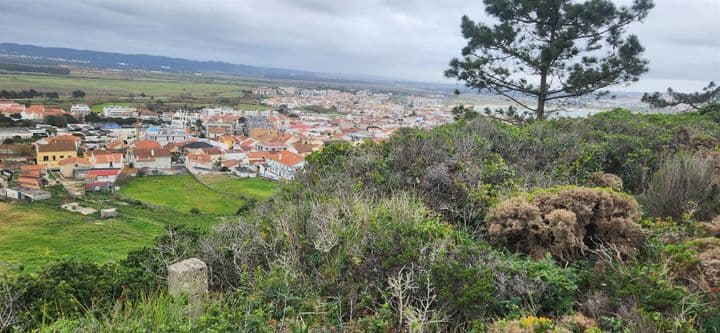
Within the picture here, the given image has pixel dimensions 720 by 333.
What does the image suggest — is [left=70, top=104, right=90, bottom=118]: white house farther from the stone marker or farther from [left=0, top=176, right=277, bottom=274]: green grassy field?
the stone marker

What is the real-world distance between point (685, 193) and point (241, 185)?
35.3m

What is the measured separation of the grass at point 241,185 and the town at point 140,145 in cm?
152

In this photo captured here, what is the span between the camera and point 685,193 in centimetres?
416

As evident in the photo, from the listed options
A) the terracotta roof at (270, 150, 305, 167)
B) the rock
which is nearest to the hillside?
the rock

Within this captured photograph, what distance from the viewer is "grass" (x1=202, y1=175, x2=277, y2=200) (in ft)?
111

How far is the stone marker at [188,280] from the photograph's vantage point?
3.32m

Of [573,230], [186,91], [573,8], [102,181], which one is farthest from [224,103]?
[573,230]

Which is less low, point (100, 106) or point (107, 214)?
point (100, 106)

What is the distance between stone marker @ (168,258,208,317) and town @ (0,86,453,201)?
50.9ft

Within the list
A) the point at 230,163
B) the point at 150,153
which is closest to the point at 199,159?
the point at 230,163

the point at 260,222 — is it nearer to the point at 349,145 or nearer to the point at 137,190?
the point at 349,145

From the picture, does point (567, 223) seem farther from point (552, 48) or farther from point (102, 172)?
point (102, 172)

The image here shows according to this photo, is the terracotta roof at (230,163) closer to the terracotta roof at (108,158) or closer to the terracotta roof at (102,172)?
the terracotta roof at (108,158)

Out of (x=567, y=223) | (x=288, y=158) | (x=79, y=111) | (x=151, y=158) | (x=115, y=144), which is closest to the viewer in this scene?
(x=567, y=223)
